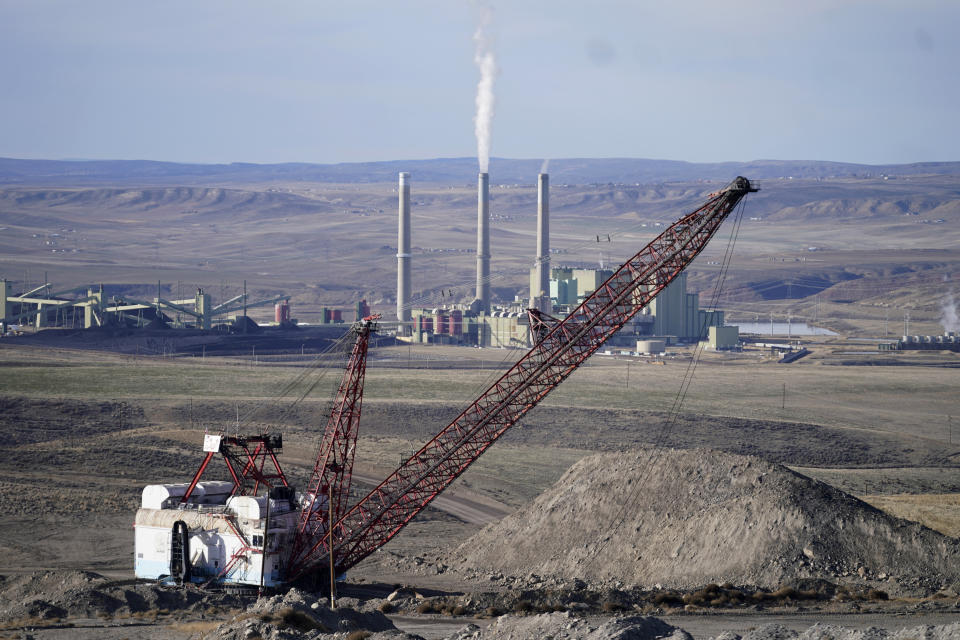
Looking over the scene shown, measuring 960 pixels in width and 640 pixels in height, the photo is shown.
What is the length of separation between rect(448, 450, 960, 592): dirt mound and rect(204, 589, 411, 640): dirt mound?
1239 centimetres

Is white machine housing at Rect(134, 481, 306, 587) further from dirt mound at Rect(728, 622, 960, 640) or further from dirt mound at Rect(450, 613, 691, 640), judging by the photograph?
dirt mound at Rect(728, 622, 960, 640)

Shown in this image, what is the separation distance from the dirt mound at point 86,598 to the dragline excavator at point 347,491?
178 centimetres

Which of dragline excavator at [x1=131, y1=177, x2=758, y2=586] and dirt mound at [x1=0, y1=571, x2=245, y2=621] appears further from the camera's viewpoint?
dragline excavator at [x1=131, y1=177, x2=758, y2=586]

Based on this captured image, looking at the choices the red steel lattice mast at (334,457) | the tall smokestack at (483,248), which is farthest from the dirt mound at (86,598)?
the tall smokestack at (483,248)

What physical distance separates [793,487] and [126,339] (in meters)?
112

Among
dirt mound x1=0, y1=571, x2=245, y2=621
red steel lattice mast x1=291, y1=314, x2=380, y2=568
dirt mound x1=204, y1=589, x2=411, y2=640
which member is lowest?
dirt mound x1=0, y1=571, x2=245, y2=621

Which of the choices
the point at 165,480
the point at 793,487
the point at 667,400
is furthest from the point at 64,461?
the point at 667,400

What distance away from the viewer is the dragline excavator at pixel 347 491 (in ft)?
154

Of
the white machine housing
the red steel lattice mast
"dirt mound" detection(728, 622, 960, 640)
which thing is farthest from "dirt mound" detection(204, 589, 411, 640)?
"dirt mound" detection(728, 622, 960, 640)

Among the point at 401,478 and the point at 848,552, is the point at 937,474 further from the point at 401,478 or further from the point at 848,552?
the point at 401,478

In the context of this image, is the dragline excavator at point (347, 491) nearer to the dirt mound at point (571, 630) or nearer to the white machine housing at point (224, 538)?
the white machine housing at point (224, 538)

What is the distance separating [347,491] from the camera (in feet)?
164

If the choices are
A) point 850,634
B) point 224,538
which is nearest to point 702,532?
point 850,634

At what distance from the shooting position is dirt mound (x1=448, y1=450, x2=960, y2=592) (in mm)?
47094
